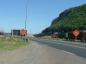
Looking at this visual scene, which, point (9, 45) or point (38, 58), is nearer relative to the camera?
point (38, 58)

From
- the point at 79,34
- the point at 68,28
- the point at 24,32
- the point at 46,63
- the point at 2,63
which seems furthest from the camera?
the point at 68,28

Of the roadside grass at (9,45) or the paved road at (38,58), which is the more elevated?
the roadside grass at (9,45)

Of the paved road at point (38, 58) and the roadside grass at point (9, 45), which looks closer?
the paved road at point (38, 58)

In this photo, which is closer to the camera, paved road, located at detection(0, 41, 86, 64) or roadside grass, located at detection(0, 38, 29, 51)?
paved road, located at detection(0, 41, 86, 64)

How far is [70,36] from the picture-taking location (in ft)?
404

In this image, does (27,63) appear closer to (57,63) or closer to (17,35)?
(57,63)

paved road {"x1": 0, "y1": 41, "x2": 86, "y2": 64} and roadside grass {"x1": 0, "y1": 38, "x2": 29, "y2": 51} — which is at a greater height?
roadside grass {"x1": 0, "y1": 38, "x2": 29, "y2": 51}

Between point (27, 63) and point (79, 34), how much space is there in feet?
302

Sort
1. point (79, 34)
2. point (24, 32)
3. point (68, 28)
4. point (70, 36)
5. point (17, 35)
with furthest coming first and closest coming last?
point (68, 28), point (17, 35), point (70, 36), point (79, 34), point (24, 32)

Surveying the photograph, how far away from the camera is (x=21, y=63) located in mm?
20500

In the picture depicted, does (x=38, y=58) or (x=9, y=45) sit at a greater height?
(x=9, y=45)

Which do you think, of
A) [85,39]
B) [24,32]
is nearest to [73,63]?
[24,32]

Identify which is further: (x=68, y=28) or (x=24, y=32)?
(x=68, y=28)

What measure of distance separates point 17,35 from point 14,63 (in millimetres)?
116822
